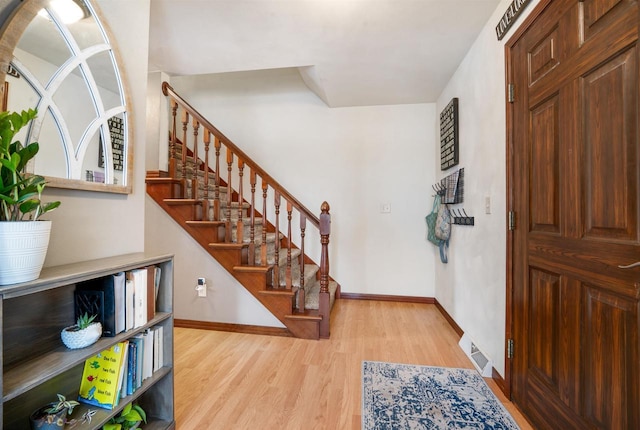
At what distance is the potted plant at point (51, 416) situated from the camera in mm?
872

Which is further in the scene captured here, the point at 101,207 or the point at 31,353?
the point at 101,207

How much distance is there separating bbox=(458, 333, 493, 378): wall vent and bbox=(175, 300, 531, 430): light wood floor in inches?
2.4

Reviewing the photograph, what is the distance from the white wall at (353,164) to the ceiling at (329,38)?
51 cm

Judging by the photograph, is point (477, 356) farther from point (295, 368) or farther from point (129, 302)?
point (129, 302)

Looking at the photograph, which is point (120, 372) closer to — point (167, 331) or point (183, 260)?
point (167, 331)

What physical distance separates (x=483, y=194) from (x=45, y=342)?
2.43 meters

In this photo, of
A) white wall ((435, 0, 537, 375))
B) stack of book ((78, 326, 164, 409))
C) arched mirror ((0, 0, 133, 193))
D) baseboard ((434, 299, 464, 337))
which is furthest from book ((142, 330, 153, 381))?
baseboard ((434, 299, 464, 337))

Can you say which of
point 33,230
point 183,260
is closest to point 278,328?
point 183,260

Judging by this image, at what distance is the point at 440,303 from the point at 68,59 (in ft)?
11.1

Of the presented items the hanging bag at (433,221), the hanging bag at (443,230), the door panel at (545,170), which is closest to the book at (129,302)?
the door panel at (545,170)

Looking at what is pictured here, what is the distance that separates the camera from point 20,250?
743mm

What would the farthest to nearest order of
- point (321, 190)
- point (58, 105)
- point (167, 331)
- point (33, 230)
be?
1. point (321, 190)
2. point (167, 331)
3. point (58, 105)
4. point (33, 230)

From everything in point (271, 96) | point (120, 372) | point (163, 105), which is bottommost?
point (120, 372)

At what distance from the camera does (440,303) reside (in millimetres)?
2939
